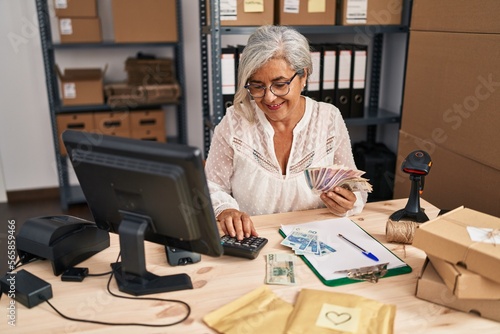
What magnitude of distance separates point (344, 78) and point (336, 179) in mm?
1450

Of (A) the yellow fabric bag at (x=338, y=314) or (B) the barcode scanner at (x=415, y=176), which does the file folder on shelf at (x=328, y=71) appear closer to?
(B) the barcode scanner at (x=415, y=176)

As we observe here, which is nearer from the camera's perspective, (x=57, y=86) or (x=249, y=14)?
(x=249, y=14)

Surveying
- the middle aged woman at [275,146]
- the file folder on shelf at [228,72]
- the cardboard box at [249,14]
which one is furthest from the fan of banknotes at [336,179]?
the cardboard box at [249,14]

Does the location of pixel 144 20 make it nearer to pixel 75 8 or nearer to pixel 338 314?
pixel 75 8

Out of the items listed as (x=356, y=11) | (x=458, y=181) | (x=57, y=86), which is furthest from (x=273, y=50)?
(x=57, y=86)

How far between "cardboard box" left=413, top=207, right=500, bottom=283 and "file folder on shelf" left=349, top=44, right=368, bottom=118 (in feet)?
5.69

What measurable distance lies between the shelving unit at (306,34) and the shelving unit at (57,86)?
492 mm

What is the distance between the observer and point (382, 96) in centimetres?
328

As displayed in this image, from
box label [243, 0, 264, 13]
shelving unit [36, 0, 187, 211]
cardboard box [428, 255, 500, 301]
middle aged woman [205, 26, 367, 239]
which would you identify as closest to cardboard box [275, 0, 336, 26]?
box label [243, 0, 264, 13]

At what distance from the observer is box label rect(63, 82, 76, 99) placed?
10.7ft

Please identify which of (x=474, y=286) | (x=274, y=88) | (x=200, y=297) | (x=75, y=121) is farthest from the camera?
(x=75, y=121)

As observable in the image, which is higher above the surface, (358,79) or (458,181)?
(358,79)

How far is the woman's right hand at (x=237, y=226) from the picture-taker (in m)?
1.40

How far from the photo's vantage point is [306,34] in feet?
9.36
